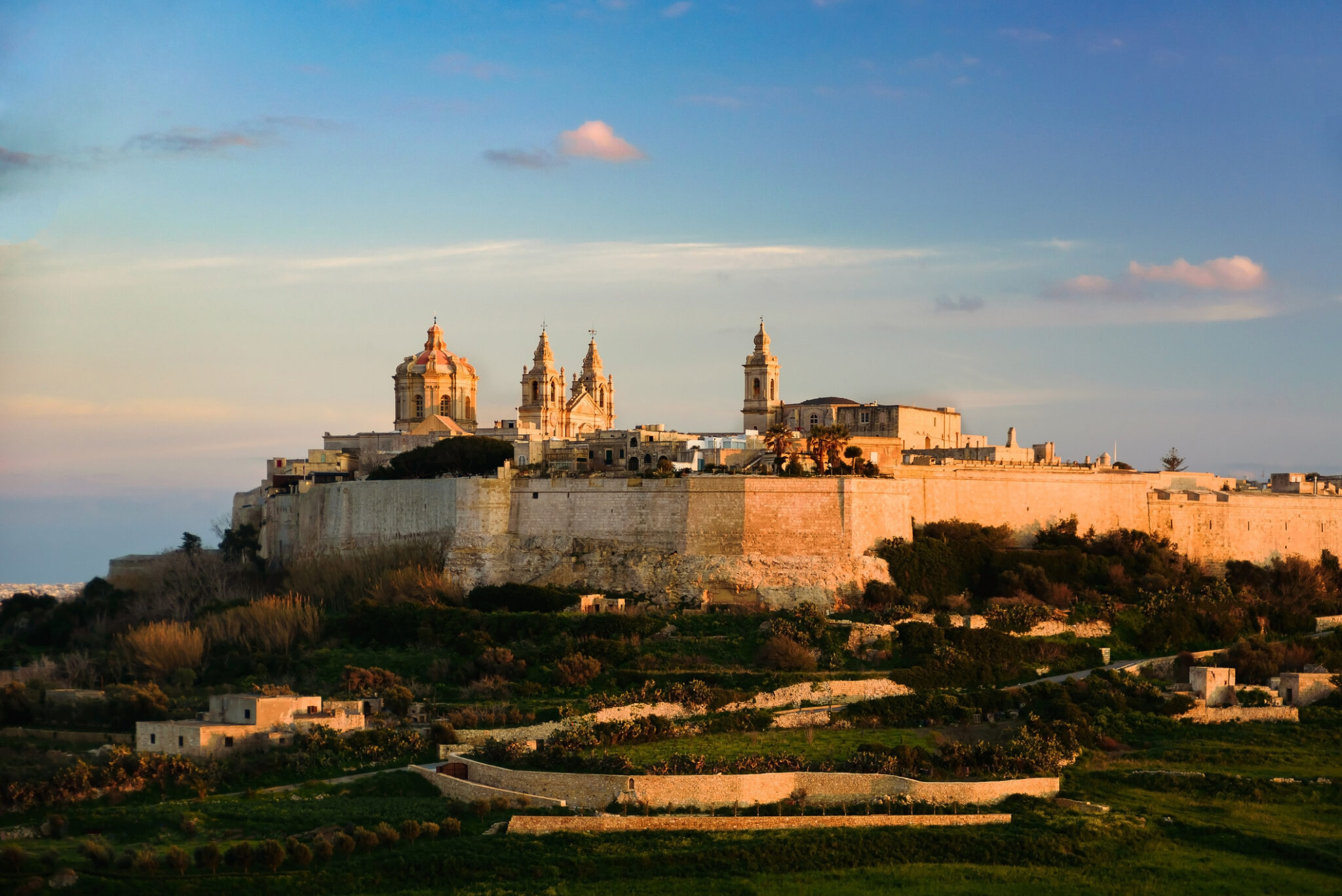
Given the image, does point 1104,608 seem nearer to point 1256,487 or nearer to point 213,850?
point 1256,487

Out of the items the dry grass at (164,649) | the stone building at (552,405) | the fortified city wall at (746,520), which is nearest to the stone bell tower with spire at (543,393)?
the stone building at (552,405)

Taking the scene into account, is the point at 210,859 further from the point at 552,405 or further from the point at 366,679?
the point at 552,405

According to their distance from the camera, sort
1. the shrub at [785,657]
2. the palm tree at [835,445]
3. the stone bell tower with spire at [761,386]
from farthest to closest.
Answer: the stone bell tower with spire at [761,386] < the palm tree at [835,445] < the shrub at [785,657]

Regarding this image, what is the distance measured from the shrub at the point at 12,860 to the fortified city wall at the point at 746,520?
22.1 m

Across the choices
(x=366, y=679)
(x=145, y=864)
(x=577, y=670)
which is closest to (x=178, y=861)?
(x=145, y=864)

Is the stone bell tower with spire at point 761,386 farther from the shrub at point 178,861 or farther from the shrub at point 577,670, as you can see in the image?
the shrub at point 178,861

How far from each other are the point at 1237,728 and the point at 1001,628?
304 inches

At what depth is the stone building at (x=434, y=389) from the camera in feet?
233

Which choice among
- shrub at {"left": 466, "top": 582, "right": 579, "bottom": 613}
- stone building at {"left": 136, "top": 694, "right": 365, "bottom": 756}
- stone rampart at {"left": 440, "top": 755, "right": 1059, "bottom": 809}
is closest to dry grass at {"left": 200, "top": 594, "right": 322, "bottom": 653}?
shrub at {"left": 466, "top": 582, "right": 579, "bottom": 613}

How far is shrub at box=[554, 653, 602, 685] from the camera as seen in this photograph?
130 feet

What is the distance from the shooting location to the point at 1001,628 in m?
45.2

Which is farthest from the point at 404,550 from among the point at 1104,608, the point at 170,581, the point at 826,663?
the point at 1104,608

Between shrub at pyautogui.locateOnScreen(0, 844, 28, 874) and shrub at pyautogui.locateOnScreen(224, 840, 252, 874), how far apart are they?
316cm

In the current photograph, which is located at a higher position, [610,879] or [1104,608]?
[1104,608]
